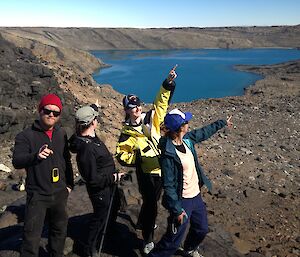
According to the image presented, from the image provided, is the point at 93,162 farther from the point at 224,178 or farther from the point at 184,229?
the point at 224,178

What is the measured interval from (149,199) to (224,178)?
244 inches

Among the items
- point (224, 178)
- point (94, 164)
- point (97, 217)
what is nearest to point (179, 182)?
point (94, 164)

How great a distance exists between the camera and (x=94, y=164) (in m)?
4.13

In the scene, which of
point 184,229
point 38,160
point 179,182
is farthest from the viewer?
point 184,229

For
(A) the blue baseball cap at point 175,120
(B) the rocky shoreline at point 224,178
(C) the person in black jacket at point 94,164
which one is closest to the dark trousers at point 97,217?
(C) the person in black jacket at point 94,164

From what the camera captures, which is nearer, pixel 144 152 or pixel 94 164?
pixel 94 164

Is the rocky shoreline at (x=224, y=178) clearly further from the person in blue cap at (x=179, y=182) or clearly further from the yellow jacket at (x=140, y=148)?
the yellow jacket at (x=140, y=148)

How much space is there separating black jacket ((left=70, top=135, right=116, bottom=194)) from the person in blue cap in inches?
26.2

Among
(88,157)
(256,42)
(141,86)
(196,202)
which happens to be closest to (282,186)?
(196,202)

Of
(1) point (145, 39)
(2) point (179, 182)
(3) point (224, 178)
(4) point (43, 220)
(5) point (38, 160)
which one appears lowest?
(3) point (224, 178)

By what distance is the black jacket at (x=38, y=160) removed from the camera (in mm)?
3742

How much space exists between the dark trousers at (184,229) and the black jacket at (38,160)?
4.37 feet

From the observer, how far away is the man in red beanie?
3.83 m

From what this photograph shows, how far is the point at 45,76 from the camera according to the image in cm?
1499
